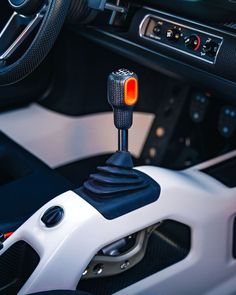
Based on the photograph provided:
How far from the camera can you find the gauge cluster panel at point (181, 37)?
4.09 ft

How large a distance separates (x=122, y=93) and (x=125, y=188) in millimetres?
182

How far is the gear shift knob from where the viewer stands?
103 centimetres

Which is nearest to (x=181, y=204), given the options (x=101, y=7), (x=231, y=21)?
(x=231, y=21)

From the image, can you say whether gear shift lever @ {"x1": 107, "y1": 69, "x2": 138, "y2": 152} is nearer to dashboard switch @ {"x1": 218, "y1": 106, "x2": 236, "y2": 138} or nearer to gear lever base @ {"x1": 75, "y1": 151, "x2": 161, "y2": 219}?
gear lever base @ {"x1": 75, "y1": 151, "x2": 161, "y2": 219}

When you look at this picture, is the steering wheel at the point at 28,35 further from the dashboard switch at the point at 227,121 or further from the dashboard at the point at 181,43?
the dashboard switch at the point at 227,121

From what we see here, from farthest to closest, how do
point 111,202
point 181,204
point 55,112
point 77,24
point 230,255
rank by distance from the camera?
point 55,112 < point 77,24 < point 230,255 < point 181,204 < point 111,202

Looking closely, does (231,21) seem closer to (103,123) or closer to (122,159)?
(122,159)

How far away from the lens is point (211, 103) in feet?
5.90

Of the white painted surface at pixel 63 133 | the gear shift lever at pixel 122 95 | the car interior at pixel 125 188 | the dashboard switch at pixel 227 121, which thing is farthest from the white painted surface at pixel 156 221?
the white painted surface at pixel 63 133

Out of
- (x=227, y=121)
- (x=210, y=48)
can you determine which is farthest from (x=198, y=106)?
(x=210, y=48)

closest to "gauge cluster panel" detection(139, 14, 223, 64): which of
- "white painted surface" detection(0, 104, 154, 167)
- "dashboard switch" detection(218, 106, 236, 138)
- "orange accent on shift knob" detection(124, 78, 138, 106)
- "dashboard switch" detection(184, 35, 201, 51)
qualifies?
"dashboard switch" detection(184, 35, 201, 51)

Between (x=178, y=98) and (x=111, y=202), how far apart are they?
3.04ft

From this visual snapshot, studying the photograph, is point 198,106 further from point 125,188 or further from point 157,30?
point 125,188

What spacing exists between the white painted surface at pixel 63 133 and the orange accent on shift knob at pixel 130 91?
84 centimetres
